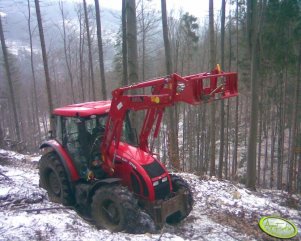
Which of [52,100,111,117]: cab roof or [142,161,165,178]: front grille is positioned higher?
[52,100,111,117]: cab roof

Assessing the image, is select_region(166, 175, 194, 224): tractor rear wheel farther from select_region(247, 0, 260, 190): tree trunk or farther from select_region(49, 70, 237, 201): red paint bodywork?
select_region(247, 0, 260, 190): tree trunk

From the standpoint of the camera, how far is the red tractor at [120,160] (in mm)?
5883

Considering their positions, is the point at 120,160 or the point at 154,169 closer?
the point at 154,169

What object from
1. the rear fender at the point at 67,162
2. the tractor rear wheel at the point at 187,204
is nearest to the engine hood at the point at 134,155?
the tractor rear wheel at the point at 187,204

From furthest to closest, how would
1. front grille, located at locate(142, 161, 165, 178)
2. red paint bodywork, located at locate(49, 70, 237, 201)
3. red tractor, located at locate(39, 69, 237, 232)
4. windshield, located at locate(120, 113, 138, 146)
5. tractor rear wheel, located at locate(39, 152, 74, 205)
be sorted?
windshield, located at locate(120, 113, 138, 146) < tractor rear wheel, located at locate(39, 152, 74, 205) < front grille, located at locate(142, 161, 165, 178) < red tractor, located at locate(39, 69, 237, 232) < red paint bodywork, located at locate(49, 70, 237, 201)

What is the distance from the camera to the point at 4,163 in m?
12.3

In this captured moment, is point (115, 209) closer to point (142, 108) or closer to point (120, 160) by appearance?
Answer: point (120, 160)

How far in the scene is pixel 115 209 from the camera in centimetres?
625
